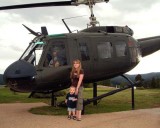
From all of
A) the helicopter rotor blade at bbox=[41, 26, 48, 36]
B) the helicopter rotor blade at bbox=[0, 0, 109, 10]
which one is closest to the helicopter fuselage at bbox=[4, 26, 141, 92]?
the helicopter rotor blade at bbox=[41, 26, 48, 36]

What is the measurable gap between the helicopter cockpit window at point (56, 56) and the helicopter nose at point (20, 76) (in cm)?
66

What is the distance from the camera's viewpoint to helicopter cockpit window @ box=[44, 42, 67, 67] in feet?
37.8

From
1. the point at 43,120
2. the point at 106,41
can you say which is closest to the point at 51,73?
the point at 43,120

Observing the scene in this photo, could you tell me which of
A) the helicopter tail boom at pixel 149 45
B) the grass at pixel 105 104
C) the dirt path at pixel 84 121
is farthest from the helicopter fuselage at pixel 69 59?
the helicopter tail boom at pixel 149 45

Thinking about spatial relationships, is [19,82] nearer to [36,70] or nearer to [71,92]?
[36,70]

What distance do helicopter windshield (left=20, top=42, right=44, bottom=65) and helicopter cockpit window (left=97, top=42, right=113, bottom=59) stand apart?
2.39 metres

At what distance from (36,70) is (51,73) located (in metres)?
0.54

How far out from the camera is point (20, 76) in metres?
10.9

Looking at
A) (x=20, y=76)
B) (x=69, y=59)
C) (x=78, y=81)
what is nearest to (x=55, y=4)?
(x=69, y=59)

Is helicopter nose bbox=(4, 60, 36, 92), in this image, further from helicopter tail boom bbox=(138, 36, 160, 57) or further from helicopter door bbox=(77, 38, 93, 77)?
helicopter tail boom bbox=(138, 36, 160, 57)

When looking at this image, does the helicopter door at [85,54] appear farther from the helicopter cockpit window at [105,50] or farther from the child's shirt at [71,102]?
the child's shirt at [71,102]

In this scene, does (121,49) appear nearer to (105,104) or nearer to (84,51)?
(84,51)

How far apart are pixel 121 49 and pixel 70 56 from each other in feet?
8.99

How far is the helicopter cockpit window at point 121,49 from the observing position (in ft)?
44.5
